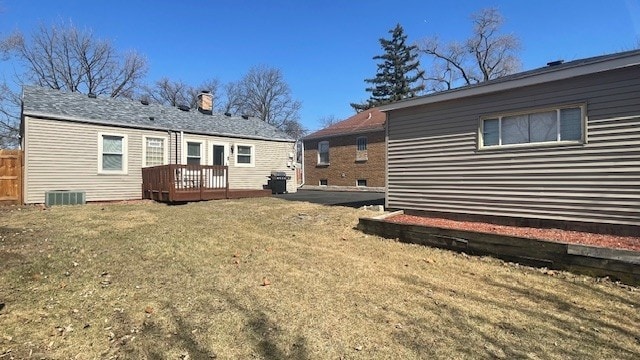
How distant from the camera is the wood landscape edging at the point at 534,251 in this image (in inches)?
187

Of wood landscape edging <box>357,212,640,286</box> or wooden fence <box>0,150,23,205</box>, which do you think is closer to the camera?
wood landscape edging <box>357,212,640,286</box>

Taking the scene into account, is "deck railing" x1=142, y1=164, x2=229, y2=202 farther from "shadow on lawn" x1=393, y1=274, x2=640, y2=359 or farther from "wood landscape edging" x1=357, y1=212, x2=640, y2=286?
"shadow on lawn" x1=393, y1=274, x2=640, y2=359

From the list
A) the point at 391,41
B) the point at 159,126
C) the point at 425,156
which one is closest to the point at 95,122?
the point at 159,126

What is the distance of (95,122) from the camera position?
12.9 m

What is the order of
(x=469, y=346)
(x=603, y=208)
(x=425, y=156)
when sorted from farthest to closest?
(x=425, y=156) → (x=603, y=208) → (x=469, y=346)

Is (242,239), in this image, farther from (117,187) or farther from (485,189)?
(117,187)

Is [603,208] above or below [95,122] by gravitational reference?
below

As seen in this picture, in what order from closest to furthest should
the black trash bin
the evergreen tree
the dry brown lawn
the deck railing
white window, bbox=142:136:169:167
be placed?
the dry brown lawn
the deck railing
white window, bbox=142:136:169:167
the black trash bin
the evergreen tree

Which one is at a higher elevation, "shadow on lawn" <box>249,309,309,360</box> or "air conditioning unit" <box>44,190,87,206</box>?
"air conditioning unit" <box>44,190,87,206</box>

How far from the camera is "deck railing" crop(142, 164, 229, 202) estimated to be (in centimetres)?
1245

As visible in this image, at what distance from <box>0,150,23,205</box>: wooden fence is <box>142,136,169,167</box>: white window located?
3.76 metres

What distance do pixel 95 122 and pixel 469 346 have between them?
1376 cm

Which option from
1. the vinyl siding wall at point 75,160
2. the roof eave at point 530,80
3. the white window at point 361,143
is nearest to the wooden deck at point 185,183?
the vinyl siding wall at point 75,160

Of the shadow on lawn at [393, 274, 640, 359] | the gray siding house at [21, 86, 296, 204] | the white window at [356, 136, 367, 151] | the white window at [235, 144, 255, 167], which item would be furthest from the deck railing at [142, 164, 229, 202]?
the white window at [356, 136, 367, 151]
